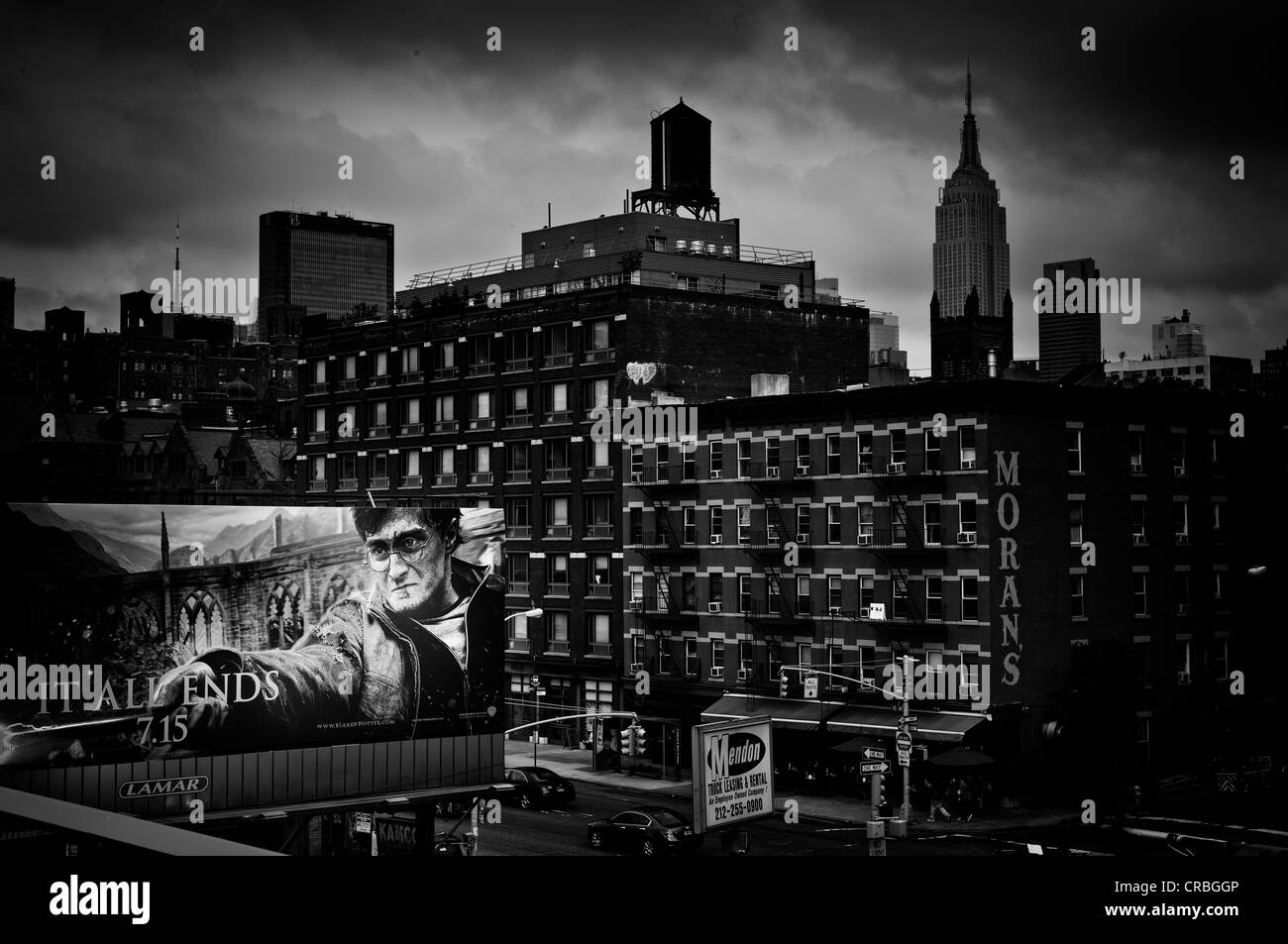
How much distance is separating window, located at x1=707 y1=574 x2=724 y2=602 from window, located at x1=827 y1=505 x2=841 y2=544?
650cm

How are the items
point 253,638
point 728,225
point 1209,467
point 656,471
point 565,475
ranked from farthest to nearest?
point 728,225 → point 565,475 → point 656,471 → point 1209,467 → point 253,638

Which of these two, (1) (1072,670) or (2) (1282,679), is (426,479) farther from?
(2) (1282,679)

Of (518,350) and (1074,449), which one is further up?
(518,350)

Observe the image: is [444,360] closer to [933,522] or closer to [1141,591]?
[933,522]

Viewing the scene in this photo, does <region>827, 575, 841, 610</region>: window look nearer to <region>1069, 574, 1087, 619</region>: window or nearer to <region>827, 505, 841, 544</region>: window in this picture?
<region>827, 505, 841, 544</region>: window

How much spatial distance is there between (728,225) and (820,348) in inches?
581

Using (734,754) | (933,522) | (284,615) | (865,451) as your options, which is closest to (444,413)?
(865,451)

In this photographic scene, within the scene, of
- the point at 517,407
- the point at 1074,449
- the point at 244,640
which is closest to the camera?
the point at 244,640

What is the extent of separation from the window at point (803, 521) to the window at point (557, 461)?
52.8 feet

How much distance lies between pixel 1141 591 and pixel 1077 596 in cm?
453

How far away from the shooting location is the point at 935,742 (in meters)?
56.9

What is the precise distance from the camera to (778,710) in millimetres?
63281
